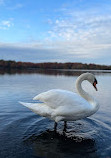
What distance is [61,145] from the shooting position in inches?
192

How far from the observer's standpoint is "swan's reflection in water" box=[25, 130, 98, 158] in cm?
440

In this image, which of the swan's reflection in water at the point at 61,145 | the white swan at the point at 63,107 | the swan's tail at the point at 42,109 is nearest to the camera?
the swan's reflection in water at the point at 61,145

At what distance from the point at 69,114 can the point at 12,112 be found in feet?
10.4

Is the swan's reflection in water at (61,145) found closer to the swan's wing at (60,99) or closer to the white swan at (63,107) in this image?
the white swan at (63,107)

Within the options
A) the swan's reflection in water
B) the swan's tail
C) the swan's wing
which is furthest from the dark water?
A: the swan's wing

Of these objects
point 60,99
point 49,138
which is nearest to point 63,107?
point 60,99

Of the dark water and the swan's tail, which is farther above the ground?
the swan's tail

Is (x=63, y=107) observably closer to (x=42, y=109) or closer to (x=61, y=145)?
(x=42, y=109)

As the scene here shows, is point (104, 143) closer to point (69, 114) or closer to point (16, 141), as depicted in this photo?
point (69, 114)

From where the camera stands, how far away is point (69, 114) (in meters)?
5.31

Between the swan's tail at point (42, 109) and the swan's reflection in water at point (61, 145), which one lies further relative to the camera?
the swan's tail at point (42, 109)

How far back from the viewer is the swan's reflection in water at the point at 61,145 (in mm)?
4402

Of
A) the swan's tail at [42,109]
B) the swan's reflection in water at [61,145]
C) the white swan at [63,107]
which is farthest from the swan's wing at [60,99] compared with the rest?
the swan's reflection in water at [61,145]

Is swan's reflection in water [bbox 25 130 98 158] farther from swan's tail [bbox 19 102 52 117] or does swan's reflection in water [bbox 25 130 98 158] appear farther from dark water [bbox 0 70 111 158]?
swan's tail [bbox 19 102 52 117]
